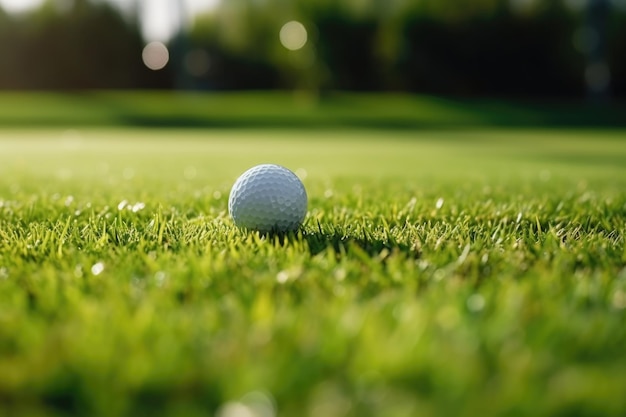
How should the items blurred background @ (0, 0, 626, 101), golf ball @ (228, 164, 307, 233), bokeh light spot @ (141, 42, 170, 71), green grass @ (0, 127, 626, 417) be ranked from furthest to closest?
bokeh light spot @ (141, 42, 170, 71)
blurred background @ (0, 0, 626, 101)
golf ball @ (228, 164, 307, 233)
green grass @ (0, 127, 626, 417)

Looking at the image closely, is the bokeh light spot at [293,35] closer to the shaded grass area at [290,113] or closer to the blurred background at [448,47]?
the blurred background at [448,47]

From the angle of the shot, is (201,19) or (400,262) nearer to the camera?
(400,262)

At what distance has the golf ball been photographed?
2439 mm

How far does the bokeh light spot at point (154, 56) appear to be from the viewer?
1275 inches

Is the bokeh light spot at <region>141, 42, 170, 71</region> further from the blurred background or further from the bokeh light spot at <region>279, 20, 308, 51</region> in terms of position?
the bokeh light spot at <region>279, 20, 308, 51</region>

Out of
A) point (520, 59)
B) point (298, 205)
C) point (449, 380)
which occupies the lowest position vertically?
point (449, 380)

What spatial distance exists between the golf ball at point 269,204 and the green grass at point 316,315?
119 mm

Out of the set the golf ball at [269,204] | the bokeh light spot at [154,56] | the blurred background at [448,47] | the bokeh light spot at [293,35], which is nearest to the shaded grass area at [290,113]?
the blurred background at [448,47]

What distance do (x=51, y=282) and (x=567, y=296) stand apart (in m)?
1.23

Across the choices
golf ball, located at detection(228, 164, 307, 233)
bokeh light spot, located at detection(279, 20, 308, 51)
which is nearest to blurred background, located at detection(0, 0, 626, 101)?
bokeh light spot, located at detection(279, 20, 308, 51)

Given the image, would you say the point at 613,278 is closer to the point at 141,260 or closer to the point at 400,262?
the point at 400,262

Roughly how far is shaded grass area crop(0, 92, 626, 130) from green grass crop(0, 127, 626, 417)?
60.4 ft

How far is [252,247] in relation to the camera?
2105mm

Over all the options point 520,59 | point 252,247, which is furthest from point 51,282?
point 520,59
